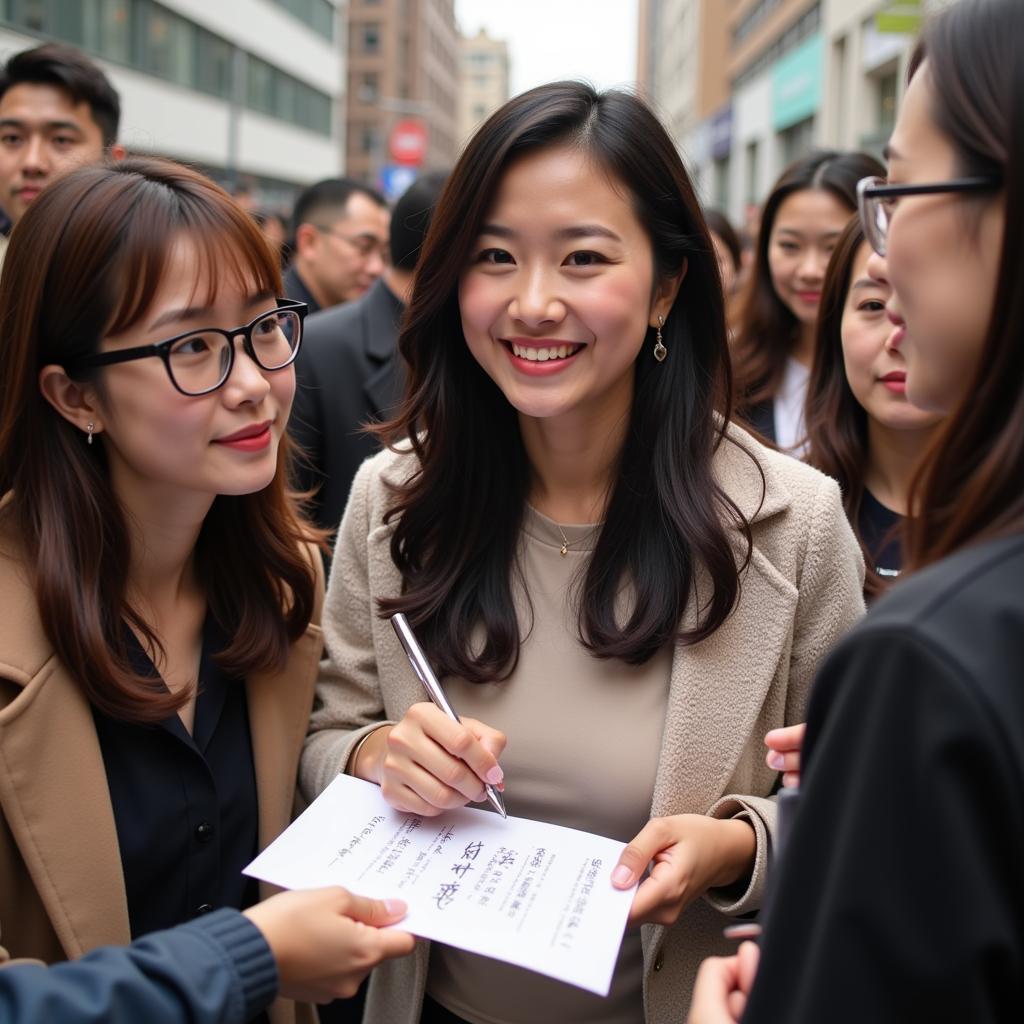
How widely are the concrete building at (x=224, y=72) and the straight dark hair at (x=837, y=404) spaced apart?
1549 centimetres

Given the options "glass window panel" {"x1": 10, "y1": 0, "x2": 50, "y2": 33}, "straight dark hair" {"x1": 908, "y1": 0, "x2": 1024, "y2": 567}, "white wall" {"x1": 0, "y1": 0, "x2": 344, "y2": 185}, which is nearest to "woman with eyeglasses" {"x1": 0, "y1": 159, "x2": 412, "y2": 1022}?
"straight dark hair" {"x1": 908, "y1": 0, "x2": 1024, "y2": 567}

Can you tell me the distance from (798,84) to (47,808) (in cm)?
2396

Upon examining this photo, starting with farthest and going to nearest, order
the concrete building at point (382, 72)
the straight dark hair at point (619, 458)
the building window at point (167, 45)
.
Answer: the concrete building at point (382, 72) < the building window at point (167, 45) < the straight dark hair at point (619, 458)

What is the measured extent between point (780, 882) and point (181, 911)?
1.32 meters

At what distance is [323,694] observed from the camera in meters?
2.25

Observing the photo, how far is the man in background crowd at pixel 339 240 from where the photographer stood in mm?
5906

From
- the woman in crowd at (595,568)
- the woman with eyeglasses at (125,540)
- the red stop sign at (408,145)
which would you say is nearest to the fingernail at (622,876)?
the woman in crowd at (595,568)

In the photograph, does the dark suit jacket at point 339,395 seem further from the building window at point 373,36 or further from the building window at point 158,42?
the building window at point 373,36

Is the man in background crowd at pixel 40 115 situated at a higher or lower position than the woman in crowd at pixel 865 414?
higher

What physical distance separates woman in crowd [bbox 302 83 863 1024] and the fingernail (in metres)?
0.13

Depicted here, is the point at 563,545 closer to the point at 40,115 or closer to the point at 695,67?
the point at 40,115

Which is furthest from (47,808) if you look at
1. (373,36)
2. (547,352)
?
(373,36)

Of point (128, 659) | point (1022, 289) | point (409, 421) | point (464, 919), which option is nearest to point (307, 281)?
point (409, 421)

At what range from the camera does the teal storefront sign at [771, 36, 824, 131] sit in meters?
20.7
